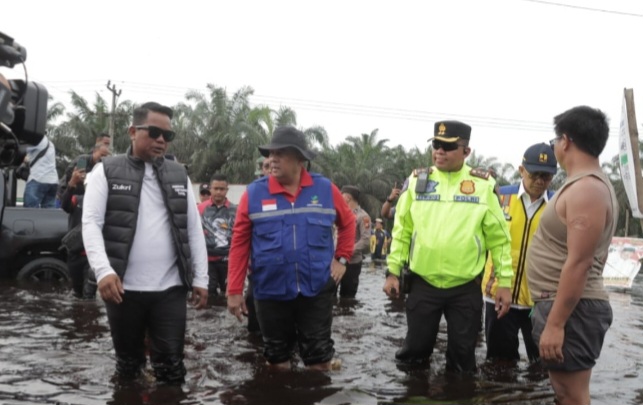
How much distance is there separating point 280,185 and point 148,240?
1.09 metres

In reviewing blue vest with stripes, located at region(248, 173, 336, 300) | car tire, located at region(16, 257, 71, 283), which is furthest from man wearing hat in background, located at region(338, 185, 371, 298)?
blue vest with stripes, located at region(248, 173, 336, 300)

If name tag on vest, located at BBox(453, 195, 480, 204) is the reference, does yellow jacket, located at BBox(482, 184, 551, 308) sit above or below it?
below

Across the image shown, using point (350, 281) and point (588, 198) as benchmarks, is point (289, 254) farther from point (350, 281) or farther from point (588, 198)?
point (350, 281)

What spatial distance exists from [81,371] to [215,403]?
139 cm

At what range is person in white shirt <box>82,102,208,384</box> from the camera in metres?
4.73

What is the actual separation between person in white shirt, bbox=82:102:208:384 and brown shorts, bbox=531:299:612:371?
2.34 m

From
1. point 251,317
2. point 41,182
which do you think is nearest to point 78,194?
point 251,317

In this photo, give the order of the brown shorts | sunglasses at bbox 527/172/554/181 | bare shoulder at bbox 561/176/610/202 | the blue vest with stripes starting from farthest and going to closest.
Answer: sunglasses at bbox 527/172/554/181 < the blue vest with stripes < the brown shorts < bare shoulder at bbox 561/176/610/202

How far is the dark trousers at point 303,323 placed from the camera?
213 inches

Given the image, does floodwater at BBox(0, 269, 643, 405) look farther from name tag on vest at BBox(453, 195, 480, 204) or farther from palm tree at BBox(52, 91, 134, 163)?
palm tree at BBox(52, 91, 134, 163)

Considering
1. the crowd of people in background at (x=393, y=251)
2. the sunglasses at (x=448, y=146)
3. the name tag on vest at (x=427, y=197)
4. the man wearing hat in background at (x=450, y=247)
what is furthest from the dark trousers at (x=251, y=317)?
the sunglasses at (x=448, y=146)

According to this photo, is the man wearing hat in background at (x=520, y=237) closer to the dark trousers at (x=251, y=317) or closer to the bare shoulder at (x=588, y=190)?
the bare shoulder at (x=588, y=190)

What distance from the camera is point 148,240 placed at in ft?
15.7

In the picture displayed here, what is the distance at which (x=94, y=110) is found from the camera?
41250mm
